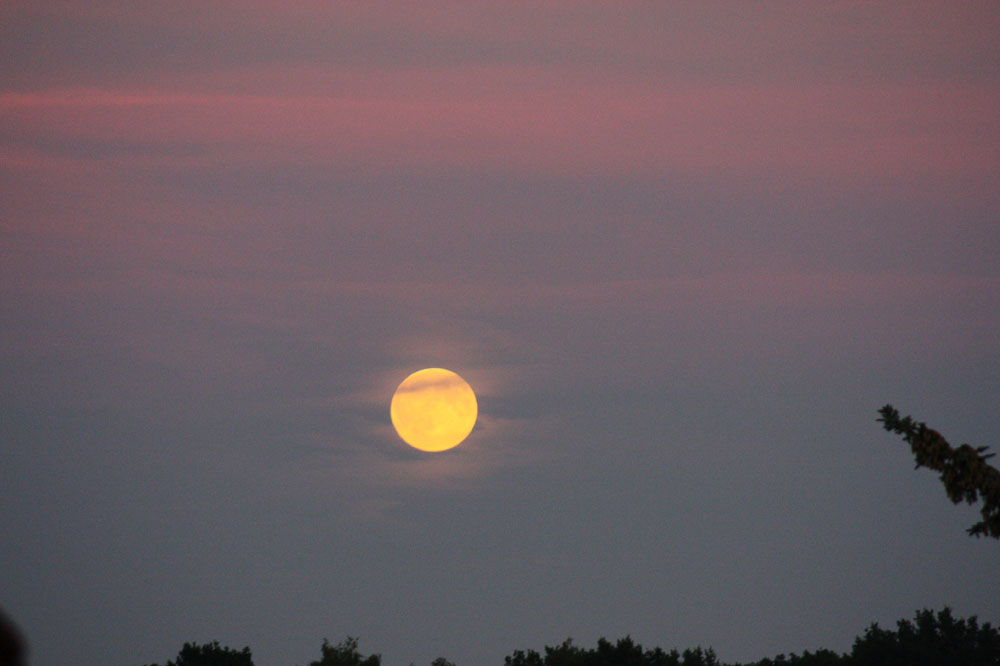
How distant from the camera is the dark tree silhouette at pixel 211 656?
374ft

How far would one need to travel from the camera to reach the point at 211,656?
115 m

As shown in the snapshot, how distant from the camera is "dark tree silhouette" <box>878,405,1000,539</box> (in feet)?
60.7

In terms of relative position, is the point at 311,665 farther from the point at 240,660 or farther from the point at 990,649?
the point at 990,649

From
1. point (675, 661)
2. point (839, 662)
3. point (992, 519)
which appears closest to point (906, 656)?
point (839, 662)

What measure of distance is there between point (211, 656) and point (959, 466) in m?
107

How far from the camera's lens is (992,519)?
18.8 metres

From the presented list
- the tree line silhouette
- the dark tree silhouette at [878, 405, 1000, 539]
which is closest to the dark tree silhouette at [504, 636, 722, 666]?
the tree line silhouette

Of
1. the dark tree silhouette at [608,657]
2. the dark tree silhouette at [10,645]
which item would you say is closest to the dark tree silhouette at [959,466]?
the dark tree silhouette at [10,645]

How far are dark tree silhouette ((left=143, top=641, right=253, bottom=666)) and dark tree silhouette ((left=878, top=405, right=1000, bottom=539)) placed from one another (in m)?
104

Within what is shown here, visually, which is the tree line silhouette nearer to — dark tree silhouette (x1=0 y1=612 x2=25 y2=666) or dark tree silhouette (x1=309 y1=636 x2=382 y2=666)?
dark tree silhouette (x1=309 y1=636 x2=382 y2=666)

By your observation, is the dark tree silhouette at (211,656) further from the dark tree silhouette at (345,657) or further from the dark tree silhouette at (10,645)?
the dark tree silhouette at (10,645)

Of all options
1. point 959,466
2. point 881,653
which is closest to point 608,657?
point 881,653

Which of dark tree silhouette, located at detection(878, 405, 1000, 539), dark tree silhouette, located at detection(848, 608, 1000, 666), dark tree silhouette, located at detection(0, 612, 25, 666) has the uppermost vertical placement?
dark tree silhouette, located at detection(848, 608, 1000, 666)

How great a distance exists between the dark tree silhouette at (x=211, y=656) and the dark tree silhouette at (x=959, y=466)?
104033mm
